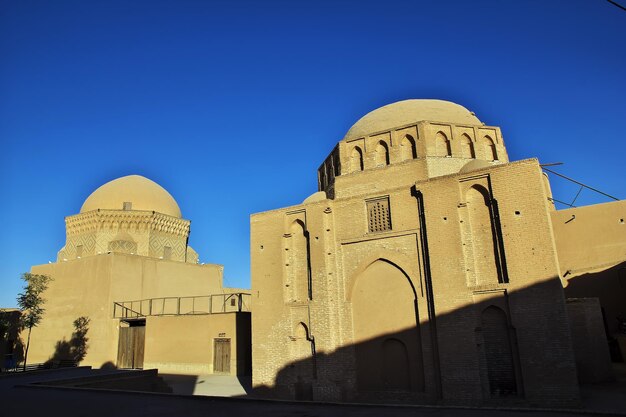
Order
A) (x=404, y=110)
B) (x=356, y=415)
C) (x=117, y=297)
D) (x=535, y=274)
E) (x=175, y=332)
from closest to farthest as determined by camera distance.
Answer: (x=356, y=415), (x=535, y=274), (x=404, y=110), (x=175, y=332), (x=117, y=297)

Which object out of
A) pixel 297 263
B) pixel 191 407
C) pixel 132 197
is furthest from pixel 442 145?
pixel 132 197

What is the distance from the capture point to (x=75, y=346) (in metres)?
23.6

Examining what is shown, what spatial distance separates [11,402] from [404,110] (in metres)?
15.5

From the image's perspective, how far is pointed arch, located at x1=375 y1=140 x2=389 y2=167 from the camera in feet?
54.6

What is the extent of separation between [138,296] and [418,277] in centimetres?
1727

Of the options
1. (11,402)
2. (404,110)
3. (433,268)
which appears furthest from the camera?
(404,110)

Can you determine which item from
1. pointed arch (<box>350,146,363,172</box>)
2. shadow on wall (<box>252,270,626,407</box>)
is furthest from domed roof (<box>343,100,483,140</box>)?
shadow on wall (<box>252,270,626,407</box>)

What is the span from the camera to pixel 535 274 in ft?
39.8

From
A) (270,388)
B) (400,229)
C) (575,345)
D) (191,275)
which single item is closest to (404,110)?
(400,229)

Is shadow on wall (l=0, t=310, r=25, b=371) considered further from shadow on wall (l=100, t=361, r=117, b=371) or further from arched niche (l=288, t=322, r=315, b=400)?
arched niche (l=288, t=322, r=315, b=400)

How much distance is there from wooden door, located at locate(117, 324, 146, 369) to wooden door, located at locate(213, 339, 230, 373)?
4.62 meters

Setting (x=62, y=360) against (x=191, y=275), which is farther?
(x=191, y=275)

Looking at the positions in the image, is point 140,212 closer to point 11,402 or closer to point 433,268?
point 11,402

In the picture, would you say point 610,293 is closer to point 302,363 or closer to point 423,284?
point 423,284
